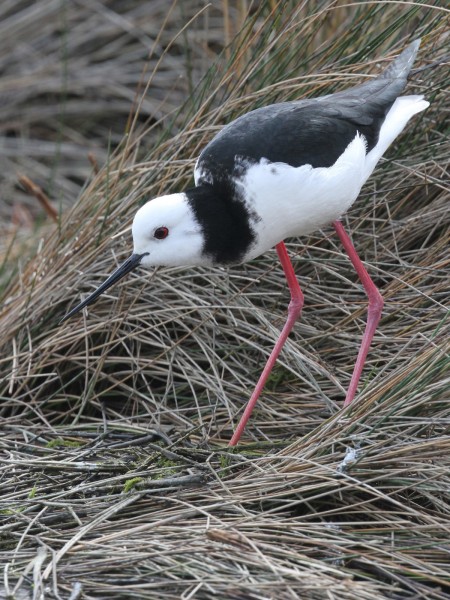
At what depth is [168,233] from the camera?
11.6 ft

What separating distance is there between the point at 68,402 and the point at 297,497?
1.39m

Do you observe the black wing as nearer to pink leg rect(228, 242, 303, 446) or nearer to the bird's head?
the bird's head

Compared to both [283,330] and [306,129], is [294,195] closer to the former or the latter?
[306,129]

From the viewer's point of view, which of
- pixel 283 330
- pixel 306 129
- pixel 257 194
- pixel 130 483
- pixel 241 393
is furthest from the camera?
pixel 241 393

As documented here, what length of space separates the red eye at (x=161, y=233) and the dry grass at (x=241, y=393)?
0.66m

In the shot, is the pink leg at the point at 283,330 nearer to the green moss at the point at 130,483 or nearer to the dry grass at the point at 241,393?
the dry grass at the point at 241,393

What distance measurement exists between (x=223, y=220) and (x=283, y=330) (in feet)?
1.98

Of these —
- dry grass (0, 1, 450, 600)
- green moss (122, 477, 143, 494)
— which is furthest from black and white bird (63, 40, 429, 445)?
green moss (122, 477, 143, 494)

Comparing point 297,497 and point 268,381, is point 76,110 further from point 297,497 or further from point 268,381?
point 297,497

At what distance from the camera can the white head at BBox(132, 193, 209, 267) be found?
11.5 ft

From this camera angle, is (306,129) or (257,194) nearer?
(257,194)

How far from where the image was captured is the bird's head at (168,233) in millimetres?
3496

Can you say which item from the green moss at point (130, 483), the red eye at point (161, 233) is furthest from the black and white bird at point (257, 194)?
the green moss at point (130, 483)

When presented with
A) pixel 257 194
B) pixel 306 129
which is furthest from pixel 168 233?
pixel 306 129
